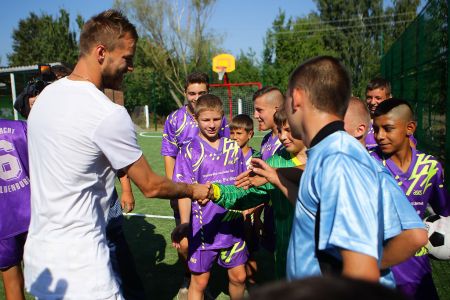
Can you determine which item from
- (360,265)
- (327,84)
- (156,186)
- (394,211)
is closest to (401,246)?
(394,211)

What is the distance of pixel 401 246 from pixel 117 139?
142 centimetres

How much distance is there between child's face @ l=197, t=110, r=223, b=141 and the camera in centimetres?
376

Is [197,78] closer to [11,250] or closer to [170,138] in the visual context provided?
[170,138]

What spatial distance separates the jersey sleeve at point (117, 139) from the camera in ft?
6.58

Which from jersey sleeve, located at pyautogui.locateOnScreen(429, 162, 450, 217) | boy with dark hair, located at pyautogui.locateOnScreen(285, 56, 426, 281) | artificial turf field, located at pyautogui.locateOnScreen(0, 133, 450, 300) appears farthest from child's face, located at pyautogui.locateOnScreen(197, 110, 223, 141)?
boy with dark hair, located at pyautogui.locateOnScreen(285, 56, 426, 281)

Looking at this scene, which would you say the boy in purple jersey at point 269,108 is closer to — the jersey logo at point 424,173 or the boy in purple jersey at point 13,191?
the jersey logo at point 424,173

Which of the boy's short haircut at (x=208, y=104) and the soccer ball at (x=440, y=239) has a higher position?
the boy's short haircut at (x=208, y=104)

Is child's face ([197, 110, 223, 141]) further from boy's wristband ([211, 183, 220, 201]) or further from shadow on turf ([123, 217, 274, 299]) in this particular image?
shadow on turf ([123, 217, 274, 299])

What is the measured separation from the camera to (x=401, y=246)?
1.67 metres

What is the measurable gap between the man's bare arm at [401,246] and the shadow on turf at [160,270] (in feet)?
9.41

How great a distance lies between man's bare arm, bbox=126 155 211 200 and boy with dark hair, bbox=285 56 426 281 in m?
0.92

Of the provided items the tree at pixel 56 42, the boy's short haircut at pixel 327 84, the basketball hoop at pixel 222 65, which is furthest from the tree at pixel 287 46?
the boy's short haircut at pixel 327 84

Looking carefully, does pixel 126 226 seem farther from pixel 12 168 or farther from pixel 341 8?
pixel 341 8

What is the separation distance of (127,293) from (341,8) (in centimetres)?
5120
